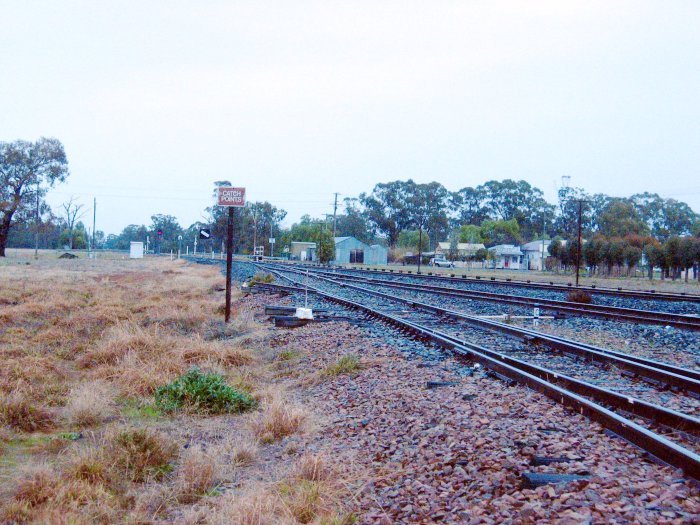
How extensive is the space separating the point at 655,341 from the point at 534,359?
364 centimetres

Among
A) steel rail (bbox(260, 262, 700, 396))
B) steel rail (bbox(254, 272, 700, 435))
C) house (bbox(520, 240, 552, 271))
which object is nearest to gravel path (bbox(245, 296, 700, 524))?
steel rail (bbox(254, 272, 700, 435))

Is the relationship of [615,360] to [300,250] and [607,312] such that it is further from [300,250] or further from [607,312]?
[300,250]

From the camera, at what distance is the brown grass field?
15.4ft

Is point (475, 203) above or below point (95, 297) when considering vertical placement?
above

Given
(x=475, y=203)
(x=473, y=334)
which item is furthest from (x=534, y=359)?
(x=475, y=203)

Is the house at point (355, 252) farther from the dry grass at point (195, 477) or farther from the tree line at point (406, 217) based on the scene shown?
the dry grass at point (195, 477)

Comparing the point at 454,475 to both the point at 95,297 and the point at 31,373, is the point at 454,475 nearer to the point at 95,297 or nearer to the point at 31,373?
the point at 31,373

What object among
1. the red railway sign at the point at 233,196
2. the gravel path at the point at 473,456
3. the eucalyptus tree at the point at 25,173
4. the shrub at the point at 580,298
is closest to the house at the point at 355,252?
the eucalyptus tree at the point at 25,173

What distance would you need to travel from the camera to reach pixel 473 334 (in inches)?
505

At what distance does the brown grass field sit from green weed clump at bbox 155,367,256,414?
0.38 feet

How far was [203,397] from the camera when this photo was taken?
25.5 feet

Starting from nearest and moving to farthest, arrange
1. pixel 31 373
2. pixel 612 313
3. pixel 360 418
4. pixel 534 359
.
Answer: pixel 360 418, pixel 31 373, pixel 534 359, pixel 612 313

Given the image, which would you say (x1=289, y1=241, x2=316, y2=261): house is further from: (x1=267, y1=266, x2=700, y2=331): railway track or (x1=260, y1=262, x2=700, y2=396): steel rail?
(x1=260, y1=262, x2=700, y2=396): steel rail

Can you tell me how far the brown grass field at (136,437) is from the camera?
4.69 m
